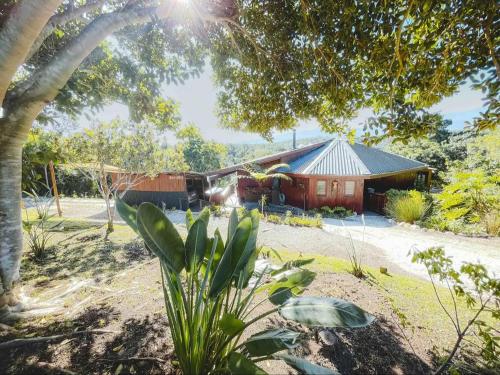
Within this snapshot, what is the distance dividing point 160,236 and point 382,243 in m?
Result: 9.77

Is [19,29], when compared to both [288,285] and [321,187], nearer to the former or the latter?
[288,285]

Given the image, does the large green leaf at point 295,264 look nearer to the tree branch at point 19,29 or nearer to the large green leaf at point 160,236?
the large green leaf at point 160,236

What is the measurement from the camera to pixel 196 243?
171 centimetres

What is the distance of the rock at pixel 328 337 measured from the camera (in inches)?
94.6

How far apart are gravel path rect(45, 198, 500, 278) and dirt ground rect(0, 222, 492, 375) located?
280 centimetres

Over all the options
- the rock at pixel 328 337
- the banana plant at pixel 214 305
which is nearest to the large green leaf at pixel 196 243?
the banana plant at pixel 214 305

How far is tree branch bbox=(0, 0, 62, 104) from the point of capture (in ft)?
6.89

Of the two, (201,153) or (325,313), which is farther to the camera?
(201,153)

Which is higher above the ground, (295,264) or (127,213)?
(127,213)

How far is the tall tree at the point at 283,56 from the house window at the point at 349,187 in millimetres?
11201

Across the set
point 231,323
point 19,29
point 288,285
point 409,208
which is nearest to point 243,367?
point 231,323

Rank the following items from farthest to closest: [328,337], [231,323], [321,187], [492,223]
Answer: [321,187] → [492,223] → [328,337] → [231,323]

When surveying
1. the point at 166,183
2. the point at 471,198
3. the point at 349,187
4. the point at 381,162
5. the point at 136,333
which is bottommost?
the point at 136,333

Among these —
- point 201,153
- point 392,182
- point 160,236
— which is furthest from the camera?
point 201,153
